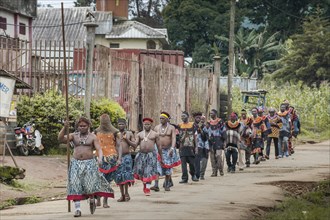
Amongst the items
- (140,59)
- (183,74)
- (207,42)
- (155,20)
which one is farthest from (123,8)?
(140,59)

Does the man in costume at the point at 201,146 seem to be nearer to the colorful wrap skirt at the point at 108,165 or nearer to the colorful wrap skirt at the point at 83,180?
the colorful wrap skirt at the point at 108,165

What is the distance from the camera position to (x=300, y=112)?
5022 centimetres

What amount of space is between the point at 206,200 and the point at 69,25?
168 feet

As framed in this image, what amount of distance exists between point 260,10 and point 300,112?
25.8 m

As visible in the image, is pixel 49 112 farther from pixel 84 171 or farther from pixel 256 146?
pixel 84 171

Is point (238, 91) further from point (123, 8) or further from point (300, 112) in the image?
point (123, 8)

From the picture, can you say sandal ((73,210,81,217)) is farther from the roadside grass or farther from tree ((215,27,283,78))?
tree ((215,27,283,78))

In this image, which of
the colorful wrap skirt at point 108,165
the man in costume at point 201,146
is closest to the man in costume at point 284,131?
the man in costume at point 201,146

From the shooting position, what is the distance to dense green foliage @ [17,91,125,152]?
1024 inches

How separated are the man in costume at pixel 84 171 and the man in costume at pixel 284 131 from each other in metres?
16.7

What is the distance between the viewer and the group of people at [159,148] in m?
15.4

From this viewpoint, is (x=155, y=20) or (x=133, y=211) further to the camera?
(x=155, y=20)

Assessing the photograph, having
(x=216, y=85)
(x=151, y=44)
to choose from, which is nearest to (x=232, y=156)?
(x=216, y=85)

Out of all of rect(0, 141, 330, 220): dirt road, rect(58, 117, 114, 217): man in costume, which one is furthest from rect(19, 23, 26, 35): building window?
→ rect(58, 117, 114, 217): man in costume
